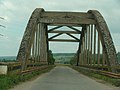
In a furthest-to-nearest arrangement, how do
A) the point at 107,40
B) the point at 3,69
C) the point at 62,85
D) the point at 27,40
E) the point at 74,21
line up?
the point at 74,21 → the point at 107,40 → the point at 27,40 → the point at 3,69 → the point at 62,85

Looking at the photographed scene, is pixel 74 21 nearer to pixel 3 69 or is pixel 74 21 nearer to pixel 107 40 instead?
pixel 107 40

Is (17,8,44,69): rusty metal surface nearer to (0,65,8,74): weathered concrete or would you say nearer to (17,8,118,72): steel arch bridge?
(17,8,118,72): steel arch bridge

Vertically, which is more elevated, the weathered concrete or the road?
the weathered concrete

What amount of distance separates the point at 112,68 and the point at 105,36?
18.8ft

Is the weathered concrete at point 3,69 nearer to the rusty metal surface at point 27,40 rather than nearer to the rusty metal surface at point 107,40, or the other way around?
the rusty metal surface at point 27,40

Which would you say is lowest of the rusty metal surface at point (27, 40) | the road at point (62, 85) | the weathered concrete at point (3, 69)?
the road at point (62, 85)

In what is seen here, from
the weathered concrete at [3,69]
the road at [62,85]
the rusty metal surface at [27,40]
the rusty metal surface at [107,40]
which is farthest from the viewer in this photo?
the rusty metal surface at [107,40]

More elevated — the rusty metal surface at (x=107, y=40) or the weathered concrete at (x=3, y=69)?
the rusty metal surface at (x=107, y=40)

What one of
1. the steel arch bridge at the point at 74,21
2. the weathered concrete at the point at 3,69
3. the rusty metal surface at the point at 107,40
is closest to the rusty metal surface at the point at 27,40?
the steel arch bridge at the point at 74,21

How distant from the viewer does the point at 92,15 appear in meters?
35.8

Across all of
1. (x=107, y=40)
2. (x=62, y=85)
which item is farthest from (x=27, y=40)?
(x=62, y=85)

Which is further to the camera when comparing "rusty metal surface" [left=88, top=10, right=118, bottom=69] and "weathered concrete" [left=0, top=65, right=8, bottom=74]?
"rusty metal surface" [left=88, top=10, right=118, bottom=69]

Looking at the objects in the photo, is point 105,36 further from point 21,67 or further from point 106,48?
point 21,67

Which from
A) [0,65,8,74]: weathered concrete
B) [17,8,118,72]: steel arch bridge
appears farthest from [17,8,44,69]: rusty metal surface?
[0,65,8,74]: weathered concrete
